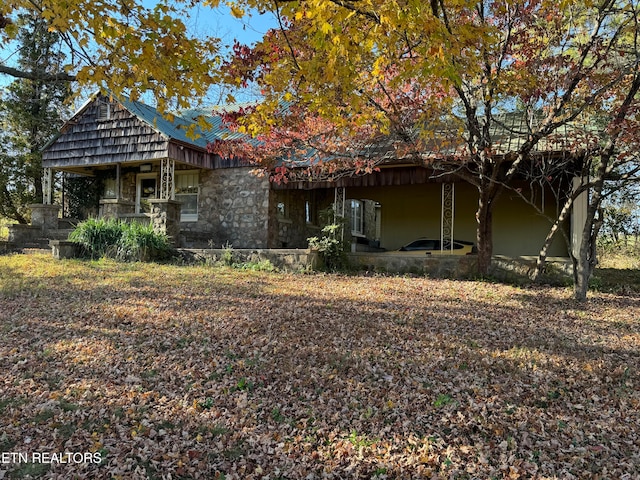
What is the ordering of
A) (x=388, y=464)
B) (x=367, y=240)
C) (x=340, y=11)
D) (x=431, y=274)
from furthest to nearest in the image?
(x=367, y=240), (x=431, y=274), (x=340, y=11), (x=388, y=464)

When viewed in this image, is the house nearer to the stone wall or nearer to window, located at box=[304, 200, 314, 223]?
window, located at box=[304, 200, 314, 223]

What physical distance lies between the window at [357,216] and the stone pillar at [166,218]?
600cm

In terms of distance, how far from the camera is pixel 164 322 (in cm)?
583

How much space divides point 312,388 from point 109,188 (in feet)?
50.2

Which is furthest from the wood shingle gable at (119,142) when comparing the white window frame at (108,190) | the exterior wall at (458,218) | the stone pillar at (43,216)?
the exterior wall at (458,218)

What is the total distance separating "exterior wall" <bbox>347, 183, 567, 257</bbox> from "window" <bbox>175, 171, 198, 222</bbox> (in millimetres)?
5252

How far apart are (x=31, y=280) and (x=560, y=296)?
9754 millimetres

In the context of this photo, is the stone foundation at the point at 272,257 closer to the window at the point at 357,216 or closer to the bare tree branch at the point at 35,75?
the window at the point at 357,216

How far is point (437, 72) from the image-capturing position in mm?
4305

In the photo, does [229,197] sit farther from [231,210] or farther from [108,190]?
[108,190]

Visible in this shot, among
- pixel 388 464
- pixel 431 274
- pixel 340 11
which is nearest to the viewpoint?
pixel 388 464

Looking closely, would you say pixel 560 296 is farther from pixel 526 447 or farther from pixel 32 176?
pixel 32 176

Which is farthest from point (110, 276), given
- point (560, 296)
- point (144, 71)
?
point (560, 296)

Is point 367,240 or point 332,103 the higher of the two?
→ point 332,103
